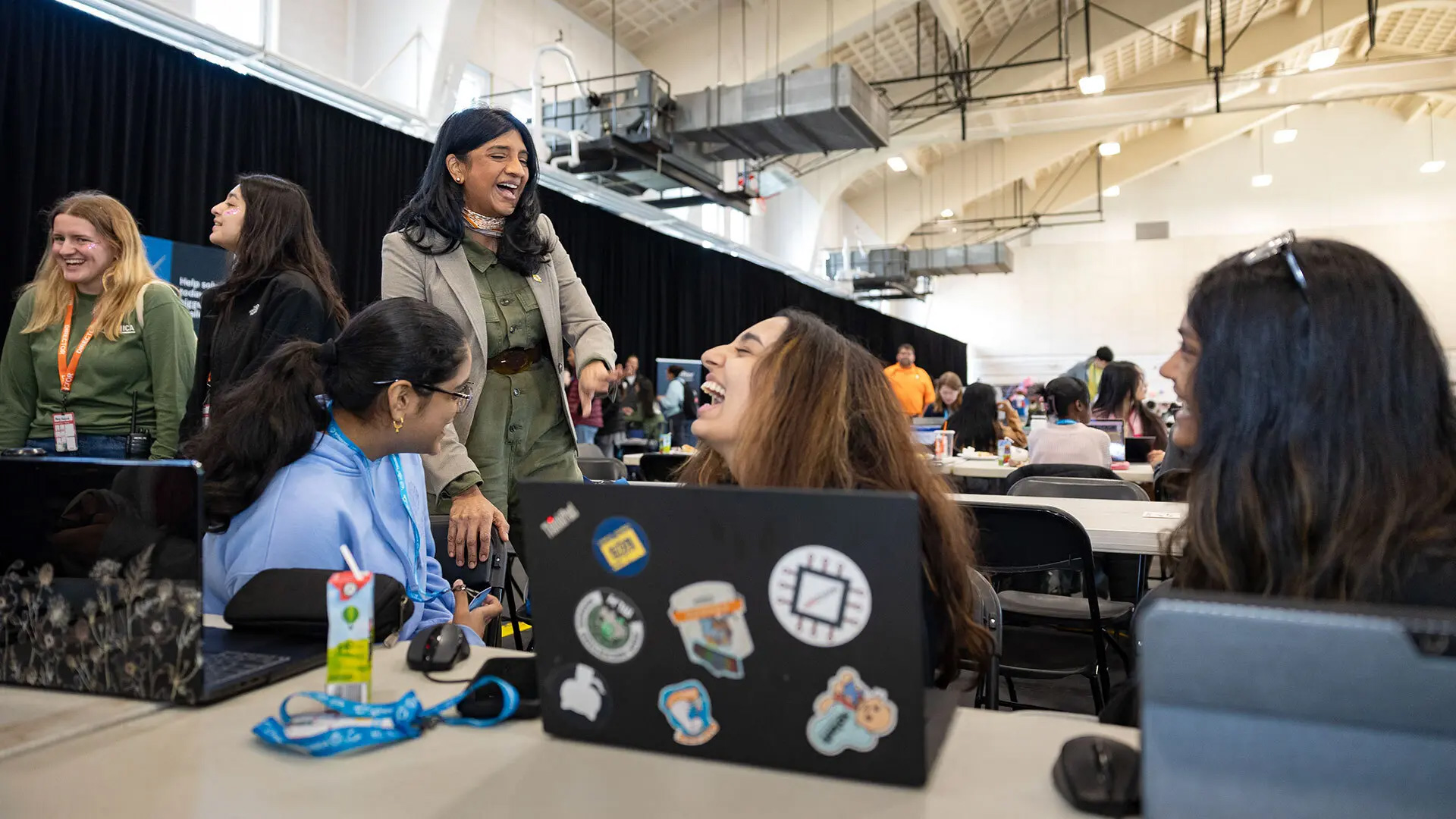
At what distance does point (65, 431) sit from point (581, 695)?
2202mm

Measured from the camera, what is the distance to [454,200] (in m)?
1.92

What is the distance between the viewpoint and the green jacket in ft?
7.70

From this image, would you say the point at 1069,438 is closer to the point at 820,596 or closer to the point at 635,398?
the point at 820,596

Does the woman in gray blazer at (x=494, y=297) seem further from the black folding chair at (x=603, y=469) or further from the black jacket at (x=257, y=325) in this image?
the black folding chair at (x=603, y=469)

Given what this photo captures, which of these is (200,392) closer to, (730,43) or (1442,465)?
(1442,465)

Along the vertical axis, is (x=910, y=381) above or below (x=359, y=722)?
above

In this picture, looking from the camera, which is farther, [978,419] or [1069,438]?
[978,419]

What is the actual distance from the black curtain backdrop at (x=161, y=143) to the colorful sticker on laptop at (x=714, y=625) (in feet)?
6.64

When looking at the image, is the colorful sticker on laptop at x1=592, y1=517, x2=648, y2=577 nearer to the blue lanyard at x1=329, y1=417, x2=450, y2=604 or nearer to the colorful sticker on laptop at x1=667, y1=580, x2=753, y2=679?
the colorful sticker on laptop at x1=667, y1=580, x2=753, y2=679

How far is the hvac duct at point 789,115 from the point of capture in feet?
21.3

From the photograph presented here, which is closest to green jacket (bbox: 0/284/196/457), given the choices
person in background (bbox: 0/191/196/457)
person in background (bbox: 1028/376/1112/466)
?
person in background (bbox: 0/191/196/457)

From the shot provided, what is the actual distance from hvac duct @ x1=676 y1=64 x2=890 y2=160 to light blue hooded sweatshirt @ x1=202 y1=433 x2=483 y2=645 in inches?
222

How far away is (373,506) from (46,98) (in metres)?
4.20

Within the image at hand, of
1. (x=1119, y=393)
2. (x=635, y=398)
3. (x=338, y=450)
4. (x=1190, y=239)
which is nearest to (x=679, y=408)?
(x=635, y=398)
